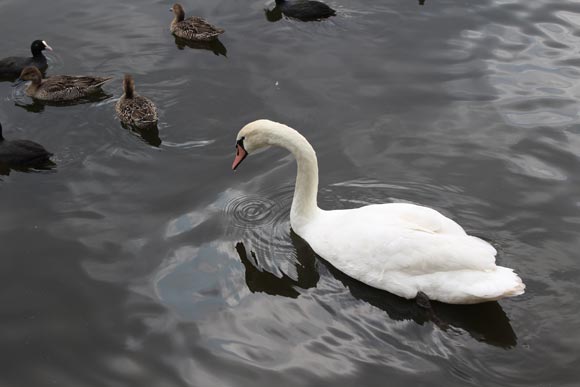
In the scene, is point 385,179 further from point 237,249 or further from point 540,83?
point 540,83

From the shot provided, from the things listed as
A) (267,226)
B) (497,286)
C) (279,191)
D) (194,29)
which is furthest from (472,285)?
(194,29)

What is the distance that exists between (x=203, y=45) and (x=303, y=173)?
15.9 ft

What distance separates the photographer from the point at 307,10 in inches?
491

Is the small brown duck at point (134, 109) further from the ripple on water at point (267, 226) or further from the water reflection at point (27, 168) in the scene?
the ripple on water at point (267, 226)

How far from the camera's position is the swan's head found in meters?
7.97

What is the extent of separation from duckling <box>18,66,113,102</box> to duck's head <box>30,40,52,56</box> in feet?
2.35

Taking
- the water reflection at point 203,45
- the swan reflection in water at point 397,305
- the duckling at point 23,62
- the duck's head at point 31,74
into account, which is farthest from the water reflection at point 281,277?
the duckling at point 23,62

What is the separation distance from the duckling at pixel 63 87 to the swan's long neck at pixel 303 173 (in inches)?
146

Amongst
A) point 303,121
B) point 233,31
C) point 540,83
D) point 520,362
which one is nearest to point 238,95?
point 303,121

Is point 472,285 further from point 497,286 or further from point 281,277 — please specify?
point 281,277

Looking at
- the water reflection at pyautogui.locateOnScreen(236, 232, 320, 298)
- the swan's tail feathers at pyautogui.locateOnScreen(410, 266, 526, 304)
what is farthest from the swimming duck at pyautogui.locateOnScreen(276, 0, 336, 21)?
the swan's tail feathers at pyautogui.locateOnScreen(410, 266, 526, 304)

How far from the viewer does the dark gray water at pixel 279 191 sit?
6641 mm

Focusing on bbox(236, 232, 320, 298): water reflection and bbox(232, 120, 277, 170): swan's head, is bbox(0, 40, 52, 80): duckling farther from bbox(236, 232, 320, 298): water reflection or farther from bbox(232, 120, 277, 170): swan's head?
bbox(236, 232, 320, 298): water reflection

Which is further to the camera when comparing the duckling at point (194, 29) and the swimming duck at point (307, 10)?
the swimming duck at point (307, 10)
